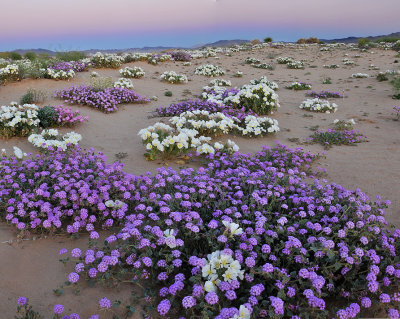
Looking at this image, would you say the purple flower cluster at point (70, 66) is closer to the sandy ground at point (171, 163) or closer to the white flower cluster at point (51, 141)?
the sandy ground at point (171, 163)

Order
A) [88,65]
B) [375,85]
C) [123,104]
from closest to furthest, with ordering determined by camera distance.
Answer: [123,104], [375,85], [88,65]

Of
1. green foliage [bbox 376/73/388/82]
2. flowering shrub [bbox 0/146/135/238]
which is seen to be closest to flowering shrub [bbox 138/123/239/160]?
flowering shrub [bbox 0/146/135/238]

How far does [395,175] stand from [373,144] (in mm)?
2029

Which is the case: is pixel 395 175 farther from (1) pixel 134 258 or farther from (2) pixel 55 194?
(2) pixel 55 194

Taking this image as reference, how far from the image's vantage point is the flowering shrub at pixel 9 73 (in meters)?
11.0

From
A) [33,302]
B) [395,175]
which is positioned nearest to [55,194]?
[33,302]

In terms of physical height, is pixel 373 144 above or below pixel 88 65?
below

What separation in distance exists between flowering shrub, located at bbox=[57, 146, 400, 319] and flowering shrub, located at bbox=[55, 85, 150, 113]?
6614 mm

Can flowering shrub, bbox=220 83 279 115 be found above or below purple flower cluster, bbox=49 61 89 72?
below

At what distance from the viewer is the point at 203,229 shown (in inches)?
125

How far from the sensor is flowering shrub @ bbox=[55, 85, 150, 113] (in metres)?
9.74

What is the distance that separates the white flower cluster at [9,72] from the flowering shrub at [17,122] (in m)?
5.26

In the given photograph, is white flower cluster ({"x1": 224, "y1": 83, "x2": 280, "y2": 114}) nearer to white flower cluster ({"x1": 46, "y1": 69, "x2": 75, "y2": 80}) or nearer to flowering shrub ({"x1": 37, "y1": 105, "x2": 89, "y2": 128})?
flowering shrub ({"x1": 37, "y1": 105, "x2": 89, "y2": 128})

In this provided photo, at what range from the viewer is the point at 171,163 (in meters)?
6.04
